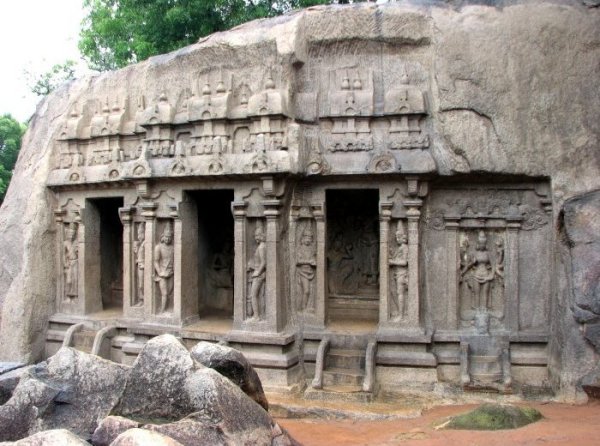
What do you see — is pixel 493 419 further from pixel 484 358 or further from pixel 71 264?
pixel 71 264

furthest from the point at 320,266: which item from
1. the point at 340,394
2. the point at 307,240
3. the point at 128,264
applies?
the point at 128,264

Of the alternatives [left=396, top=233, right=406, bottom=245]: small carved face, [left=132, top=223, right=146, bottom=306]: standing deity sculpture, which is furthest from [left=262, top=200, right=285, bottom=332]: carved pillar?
[left=132, top=223, right=146, bottom=306]: standing deity sculpture

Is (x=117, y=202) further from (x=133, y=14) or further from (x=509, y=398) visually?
(x=509, y=398)

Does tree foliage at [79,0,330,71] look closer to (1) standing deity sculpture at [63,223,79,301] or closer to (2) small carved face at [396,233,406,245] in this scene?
(1) standing deity sculpture at [63,223,79,301]

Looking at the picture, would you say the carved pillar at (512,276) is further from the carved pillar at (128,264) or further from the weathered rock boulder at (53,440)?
the weathered rock boulder at (53,440)

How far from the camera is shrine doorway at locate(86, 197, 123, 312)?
1217 cm

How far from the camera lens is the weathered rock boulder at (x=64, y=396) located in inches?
183

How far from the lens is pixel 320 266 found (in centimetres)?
994

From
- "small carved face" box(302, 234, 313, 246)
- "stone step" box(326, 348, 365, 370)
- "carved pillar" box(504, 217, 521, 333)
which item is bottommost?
"stone step" box(326, 348, 365, 370)

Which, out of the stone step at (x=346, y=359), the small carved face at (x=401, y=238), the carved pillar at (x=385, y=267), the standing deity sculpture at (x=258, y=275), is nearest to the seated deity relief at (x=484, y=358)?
the carved pillar at (x=385, y=267)

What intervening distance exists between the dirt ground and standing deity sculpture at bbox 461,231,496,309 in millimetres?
1832

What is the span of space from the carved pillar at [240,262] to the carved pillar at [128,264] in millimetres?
2450

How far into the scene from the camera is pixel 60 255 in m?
12.2

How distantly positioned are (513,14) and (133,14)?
11975 millimetres
